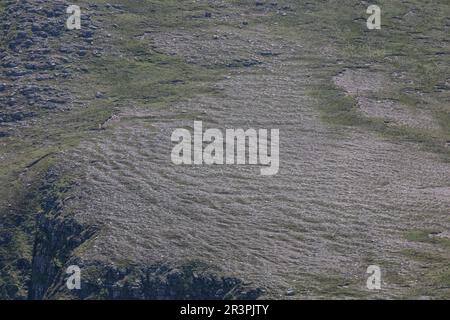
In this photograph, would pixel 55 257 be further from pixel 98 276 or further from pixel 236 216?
pixel 236 216

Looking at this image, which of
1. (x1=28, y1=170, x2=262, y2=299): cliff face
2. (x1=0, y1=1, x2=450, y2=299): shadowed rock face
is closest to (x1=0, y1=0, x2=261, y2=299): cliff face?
(x1=28, y1=170, x2=262, y2=299): cliff face

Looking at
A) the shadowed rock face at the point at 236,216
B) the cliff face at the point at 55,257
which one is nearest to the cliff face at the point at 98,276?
the cliff face at the point at 55,257

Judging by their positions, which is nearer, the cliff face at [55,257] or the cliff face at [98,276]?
the cliff face at [98,276]

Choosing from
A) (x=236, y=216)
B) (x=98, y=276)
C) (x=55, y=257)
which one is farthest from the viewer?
(x=55, y=257)

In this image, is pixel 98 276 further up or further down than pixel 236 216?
further down

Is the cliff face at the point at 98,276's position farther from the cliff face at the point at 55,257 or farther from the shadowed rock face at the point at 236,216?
the shadowed rock face at the point at 236,216

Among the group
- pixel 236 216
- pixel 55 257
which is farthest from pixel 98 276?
pixel 236 216
